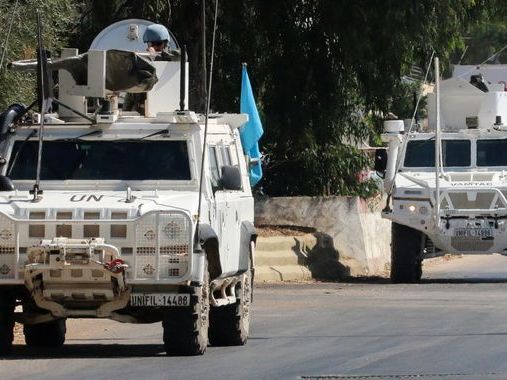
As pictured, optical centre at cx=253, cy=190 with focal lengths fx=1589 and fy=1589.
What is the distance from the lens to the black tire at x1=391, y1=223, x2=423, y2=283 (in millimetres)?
24453

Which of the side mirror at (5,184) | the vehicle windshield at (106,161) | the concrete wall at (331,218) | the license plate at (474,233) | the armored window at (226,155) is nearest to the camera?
the side mirror at (5,184)

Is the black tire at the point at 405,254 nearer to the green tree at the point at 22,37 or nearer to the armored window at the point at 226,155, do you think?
the green tree at the point at 22,37

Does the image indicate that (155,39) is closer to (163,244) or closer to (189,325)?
(163,244)

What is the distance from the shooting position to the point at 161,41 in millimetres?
15461

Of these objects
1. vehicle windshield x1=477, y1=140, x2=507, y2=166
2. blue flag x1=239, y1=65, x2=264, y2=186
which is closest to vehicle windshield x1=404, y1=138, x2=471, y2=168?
vehicle windshield x1=477, y1=140, x2=507, y2=166

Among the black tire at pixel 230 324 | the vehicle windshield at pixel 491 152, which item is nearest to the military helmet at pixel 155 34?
the black tire at pixel 230 324

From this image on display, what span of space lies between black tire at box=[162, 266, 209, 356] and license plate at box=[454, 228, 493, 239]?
37.3 ft

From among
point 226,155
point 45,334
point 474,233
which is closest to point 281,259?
point 474,233

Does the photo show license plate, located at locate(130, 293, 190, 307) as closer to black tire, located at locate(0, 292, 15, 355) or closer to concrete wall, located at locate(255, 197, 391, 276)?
black tire, located at locate(0, 292, 15, 355)

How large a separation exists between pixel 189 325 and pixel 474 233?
1181 centimetres

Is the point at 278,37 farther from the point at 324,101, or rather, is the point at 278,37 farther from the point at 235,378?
the point at 235,378

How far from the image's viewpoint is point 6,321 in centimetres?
1286

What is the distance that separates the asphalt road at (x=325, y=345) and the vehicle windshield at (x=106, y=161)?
152 cm

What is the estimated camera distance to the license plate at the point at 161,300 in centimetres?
1241
